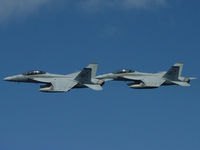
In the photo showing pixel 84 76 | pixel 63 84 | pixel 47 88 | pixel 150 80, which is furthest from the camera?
pixel 150 80

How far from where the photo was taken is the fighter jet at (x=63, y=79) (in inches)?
4446

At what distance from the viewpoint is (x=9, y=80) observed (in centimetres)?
12081

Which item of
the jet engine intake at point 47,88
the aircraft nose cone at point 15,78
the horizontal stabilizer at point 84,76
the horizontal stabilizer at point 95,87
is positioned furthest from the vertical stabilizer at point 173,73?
the aircraft nose cone at point 15,78

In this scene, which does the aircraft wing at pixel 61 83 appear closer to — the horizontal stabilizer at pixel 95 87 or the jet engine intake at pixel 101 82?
the horizontal stabilizer at pixel 95 87

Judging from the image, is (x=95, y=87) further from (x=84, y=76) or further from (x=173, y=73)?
(x=173, y=73)

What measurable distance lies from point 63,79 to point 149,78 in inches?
676

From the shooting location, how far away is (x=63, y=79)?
4587 inches

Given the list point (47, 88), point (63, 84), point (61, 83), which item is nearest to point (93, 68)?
point (61, 83)

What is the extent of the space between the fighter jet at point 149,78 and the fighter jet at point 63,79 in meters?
7.08

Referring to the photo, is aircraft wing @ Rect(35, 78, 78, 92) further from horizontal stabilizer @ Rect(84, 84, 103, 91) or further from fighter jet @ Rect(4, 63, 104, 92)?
horizontal stabilizer @ Rect(84, 84, 103, 91)

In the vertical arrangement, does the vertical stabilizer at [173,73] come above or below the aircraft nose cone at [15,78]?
above

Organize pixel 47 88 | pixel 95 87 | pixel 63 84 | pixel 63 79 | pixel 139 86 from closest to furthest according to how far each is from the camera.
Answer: pixel 95 87 < pixel 63 84 < pixel 47 88 < pixel 63 79 < pixel 139 86

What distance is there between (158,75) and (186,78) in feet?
18.0

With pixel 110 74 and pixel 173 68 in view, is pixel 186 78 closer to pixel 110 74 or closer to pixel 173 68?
pixel 173 68
